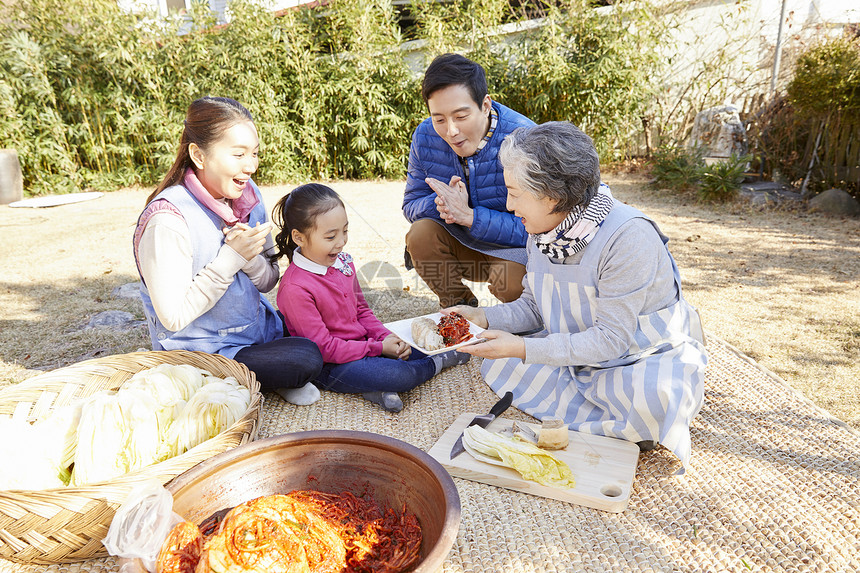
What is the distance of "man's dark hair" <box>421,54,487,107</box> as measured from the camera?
2.96m

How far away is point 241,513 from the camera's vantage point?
4.37ft

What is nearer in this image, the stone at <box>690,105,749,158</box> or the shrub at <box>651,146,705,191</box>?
the shrub at <box>651,146,705,191</box>

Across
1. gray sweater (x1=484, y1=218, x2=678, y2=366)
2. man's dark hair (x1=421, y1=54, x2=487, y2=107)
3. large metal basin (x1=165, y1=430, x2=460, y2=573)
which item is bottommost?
large metal basin (x1=165, y1=430, x2=460, y2=573)

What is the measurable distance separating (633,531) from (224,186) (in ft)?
7.03

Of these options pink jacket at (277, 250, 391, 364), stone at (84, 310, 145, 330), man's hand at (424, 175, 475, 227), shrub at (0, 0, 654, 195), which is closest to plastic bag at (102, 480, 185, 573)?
pink jacket at (277, 250, 391, 364)

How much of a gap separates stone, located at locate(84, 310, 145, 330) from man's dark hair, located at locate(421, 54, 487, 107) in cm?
249

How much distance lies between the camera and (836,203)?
20.3 feet

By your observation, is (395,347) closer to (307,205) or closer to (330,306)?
(330,306)

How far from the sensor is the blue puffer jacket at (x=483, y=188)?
3.29m

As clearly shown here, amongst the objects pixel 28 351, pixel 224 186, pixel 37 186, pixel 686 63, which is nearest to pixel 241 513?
pixel 224 186

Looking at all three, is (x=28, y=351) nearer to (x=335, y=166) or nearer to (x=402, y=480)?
(x=402, y=480)

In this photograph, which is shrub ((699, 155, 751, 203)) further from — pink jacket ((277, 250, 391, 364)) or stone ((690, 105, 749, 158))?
pink jacket ((277, 250, 391, 364))

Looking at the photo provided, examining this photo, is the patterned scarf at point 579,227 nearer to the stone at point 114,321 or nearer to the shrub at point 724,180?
the stone at point 114,321

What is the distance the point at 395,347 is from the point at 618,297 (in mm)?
1124
